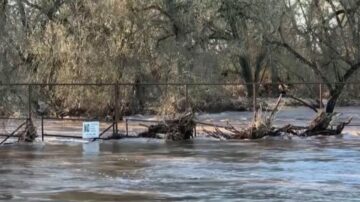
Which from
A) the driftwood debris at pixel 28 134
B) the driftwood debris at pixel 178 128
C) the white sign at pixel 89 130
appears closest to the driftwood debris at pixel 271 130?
the driftwood debris at pixel 178 128

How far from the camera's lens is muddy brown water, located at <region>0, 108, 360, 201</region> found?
10.9 meters

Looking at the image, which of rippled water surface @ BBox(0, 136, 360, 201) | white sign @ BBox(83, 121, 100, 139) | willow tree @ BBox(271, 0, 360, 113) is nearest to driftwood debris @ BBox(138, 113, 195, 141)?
rippled water surface @ BBox(0, 136, 360, 201)

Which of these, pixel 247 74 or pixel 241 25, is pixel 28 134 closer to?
pixel 241 25

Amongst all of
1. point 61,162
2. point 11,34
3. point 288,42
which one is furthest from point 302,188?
point 288,42

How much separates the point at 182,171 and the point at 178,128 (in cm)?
766

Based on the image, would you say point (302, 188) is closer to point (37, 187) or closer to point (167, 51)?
point (37, 187)

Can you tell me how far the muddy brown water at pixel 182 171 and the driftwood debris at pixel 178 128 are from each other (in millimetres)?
806

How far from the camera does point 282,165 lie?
14633 millimetres

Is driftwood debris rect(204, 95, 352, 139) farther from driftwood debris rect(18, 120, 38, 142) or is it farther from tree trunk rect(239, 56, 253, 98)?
tree trunk rect(239, 56, 253, 98)

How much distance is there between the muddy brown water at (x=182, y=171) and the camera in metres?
10.9

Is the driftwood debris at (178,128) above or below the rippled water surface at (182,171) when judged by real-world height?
above

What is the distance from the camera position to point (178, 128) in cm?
2128

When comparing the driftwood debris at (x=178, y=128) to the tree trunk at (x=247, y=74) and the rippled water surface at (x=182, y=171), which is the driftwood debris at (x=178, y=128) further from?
the tree trunk at (x=247, y=74)

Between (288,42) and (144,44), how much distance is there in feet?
24.0
